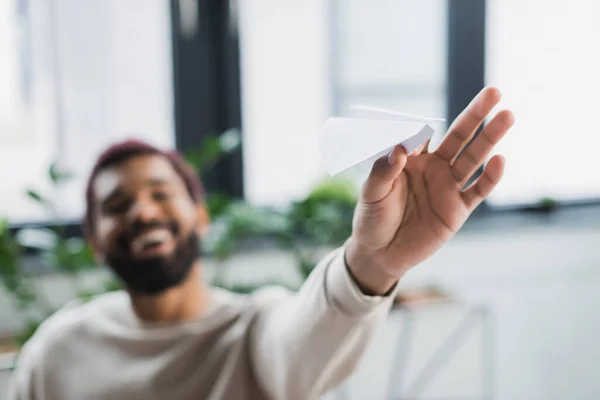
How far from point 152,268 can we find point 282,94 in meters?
1.22

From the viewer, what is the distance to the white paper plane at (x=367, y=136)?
55cm

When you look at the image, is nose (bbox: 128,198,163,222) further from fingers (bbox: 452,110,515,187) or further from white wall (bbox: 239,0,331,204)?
white wall (bbox: 239,0,331,204)

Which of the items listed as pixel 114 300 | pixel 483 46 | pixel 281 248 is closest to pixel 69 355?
pixel 114 300

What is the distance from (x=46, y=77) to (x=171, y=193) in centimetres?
109

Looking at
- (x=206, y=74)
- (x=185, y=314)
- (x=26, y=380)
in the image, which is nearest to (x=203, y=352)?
(x=185, y=314)

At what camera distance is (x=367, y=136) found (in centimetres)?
57

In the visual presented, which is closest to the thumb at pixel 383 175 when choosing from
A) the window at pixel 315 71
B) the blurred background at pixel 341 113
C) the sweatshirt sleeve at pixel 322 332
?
the sweatshirt sleeve at pixel 322 332

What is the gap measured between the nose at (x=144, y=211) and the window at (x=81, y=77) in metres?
0.92

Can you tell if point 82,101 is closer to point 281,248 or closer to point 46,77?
point 46,77

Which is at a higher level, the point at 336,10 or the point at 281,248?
the point at 336,10

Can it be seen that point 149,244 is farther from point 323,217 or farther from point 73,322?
point 323,217

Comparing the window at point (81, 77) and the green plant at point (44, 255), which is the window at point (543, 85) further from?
the green plant at point (44, 255)

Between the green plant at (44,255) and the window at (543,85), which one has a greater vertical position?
the window at (543,85)

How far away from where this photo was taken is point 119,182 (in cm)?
110
